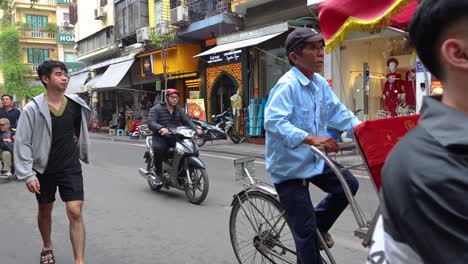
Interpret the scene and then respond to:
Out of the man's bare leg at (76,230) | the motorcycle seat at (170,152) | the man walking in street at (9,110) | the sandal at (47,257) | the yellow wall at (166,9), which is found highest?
the yellow wall at (166,9)

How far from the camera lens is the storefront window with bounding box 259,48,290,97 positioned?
15208 mm

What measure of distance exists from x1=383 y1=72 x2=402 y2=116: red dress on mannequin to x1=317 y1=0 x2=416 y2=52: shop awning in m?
9.58

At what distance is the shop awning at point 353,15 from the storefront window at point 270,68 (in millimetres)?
12289

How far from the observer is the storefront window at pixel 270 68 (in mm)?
15208

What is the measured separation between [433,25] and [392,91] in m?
11.5

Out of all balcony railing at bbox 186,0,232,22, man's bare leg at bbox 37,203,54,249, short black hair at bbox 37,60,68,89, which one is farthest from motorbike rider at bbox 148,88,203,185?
balcony railing at bbox 186,0,232,22

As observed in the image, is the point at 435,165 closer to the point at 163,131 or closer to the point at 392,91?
the point at 163,131

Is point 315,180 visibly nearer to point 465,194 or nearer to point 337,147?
point 337,147

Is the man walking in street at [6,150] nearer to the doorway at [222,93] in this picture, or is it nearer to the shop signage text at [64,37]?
the doorway at [222,93]

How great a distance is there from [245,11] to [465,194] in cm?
1618

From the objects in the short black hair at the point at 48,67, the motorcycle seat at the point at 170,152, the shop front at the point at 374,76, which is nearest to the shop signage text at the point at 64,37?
the shop front at the point at 374,76

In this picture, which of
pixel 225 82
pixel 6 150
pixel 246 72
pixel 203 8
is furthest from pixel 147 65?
pixel 6 150

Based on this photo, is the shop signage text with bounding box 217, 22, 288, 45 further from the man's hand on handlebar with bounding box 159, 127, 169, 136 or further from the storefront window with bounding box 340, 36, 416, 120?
the man's hand on handlebar with bounding box 159, 127, 169, 136

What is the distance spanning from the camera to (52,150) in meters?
3.81
